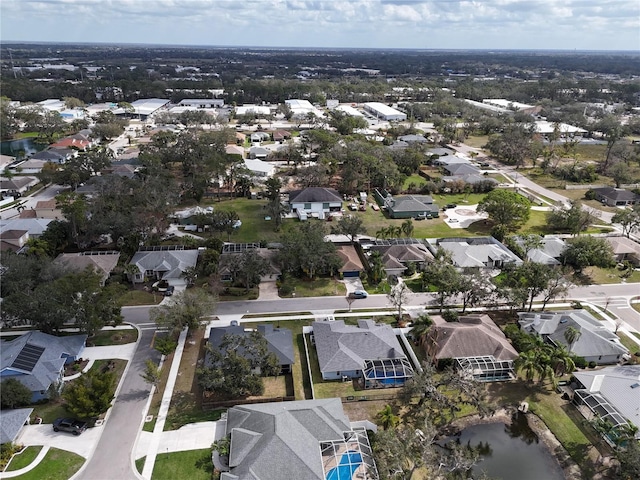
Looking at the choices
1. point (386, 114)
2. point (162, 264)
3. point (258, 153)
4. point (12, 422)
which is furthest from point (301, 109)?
point (12, 422)

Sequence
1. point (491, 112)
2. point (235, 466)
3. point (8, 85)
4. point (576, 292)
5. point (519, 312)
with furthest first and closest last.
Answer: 1. point (8, 85)
2. point (491, 112)
3. point (576, 292)
4. point (519, 312)
5. point (235, 466)

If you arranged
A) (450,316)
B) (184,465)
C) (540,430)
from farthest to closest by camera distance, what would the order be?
(450,316) → (540,430) → (184,465)

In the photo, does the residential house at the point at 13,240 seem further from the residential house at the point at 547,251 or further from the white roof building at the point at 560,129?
the white roof building at the point at 560,129

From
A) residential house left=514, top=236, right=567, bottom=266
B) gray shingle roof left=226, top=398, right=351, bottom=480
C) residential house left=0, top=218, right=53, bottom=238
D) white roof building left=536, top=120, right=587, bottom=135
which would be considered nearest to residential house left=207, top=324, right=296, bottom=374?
gray shingle roof left=226, top=398, right=351, bottom=480

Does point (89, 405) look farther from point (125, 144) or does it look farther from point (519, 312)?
point (125, 144)

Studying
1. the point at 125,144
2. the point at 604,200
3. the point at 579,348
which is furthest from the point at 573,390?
the point at 125,144

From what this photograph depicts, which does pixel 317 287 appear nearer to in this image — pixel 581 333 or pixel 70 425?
pixel 581 333
